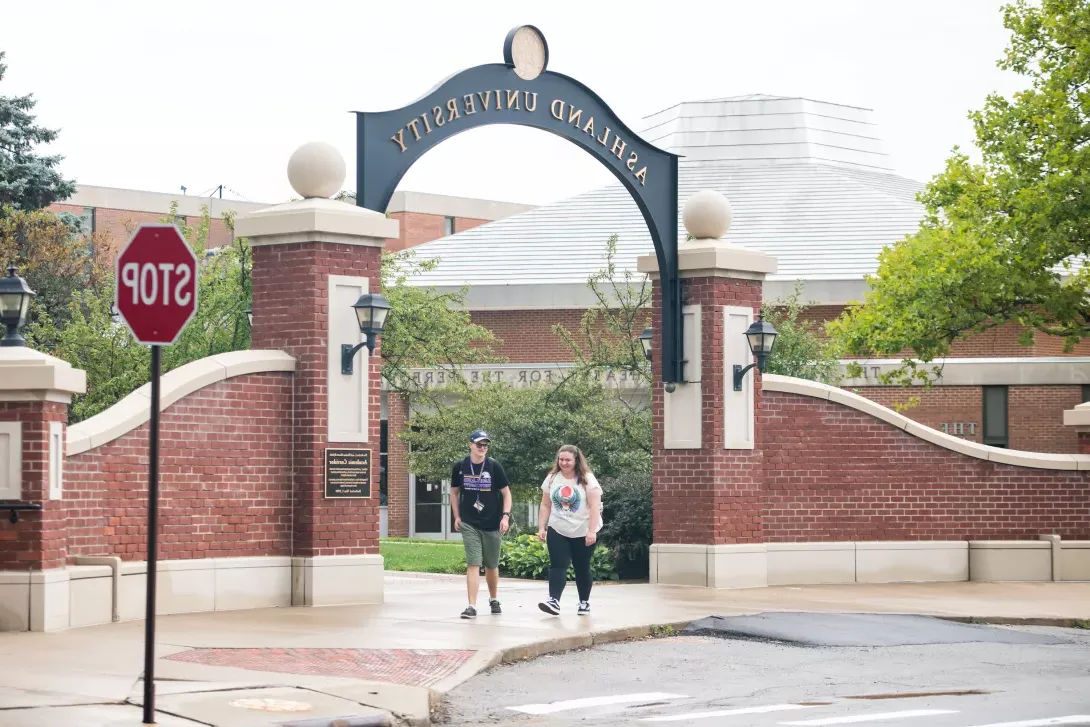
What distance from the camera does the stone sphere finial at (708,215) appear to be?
19125mm

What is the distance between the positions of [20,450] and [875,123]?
155 feet

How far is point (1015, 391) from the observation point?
3694 cm

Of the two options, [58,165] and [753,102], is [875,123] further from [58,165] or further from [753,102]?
[58,165]

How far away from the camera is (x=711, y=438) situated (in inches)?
734

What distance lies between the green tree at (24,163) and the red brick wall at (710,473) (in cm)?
1976

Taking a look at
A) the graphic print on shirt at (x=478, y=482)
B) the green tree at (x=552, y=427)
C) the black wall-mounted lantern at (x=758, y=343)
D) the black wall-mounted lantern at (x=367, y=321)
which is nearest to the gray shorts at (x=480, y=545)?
the graphic print on shirt at (x=478, y=482)

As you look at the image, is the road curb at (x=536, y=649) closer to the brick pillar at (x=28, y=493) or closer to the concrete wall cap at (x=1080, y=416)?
the brick pillar at (x=28, y=493)

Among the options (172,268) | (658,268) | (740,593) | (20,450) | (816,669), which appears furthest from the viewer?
(658,268)

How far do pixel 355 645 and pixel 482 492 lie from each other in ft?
8.87

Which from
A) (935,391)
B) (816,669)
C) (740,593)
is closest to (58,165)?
(935,391)

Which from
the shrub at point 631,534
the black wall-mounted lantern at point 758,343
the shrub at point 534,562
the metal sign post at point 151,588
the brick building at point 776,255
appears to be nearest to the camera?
the metal sign post at point 151,588

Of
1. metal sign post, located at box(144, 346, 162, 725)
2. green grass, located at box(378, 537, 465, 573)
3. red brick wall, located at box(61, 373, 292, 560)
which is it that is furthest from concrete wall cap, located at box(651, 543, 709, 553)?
metal sign post, located at box(144, 346, 162, 725)

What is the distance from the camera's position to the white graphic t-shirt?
48.8 ft

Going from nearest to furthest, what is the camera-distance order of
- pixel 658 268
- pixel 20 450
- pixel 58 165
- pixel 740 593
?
pixel 20 450 → pixel 740 593 → pixel 658 268 → pixel 58 165
